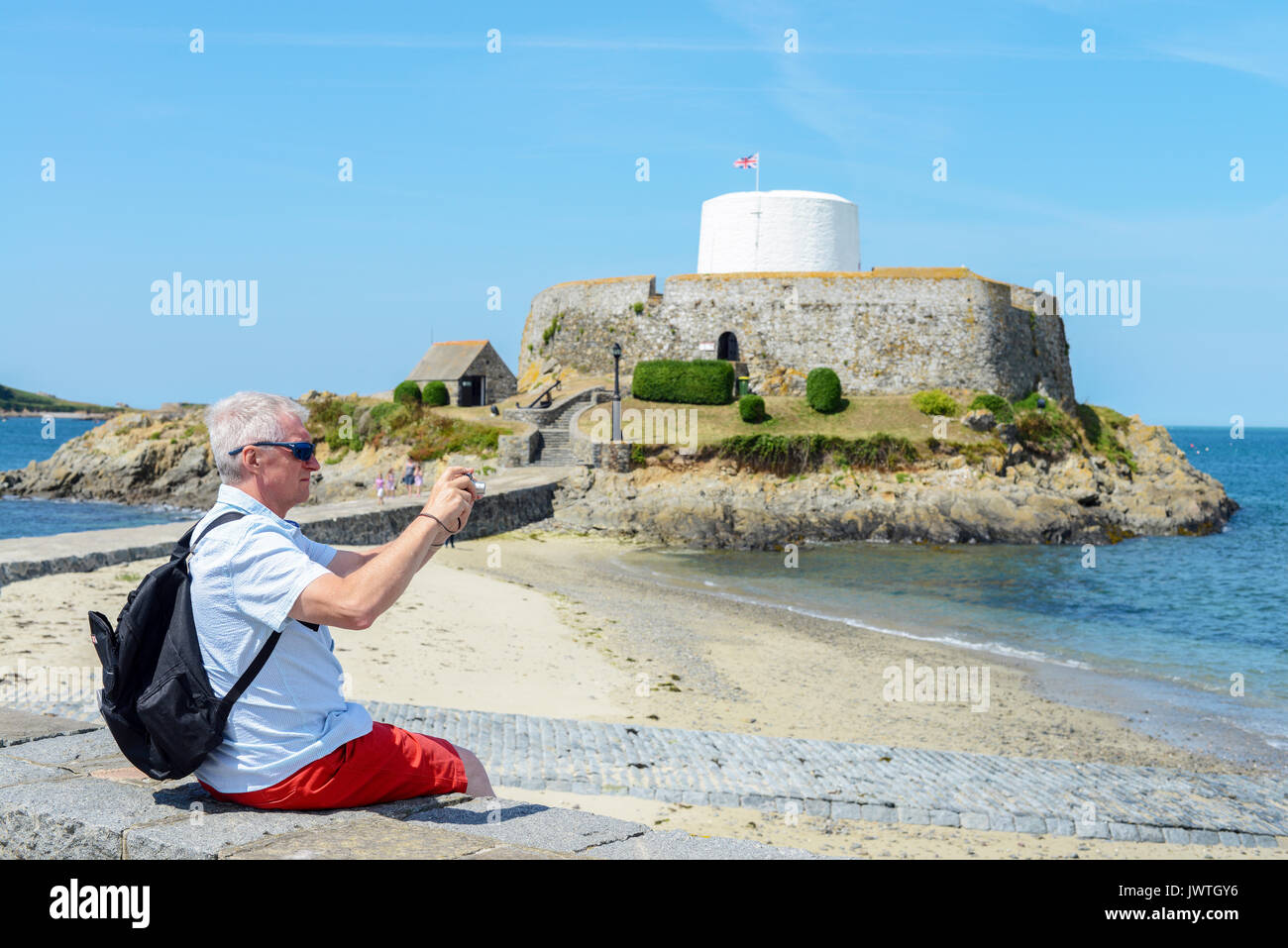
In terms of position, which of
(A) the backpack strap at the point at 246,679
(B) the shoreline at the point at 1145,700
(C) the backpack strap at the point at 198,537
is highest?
(C) the backpack strap at the point at 198,537

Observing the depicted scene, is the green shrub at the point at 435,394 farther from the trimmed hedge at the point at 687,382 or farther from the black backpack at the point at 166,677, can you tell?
the black backpack at the point at 166,677

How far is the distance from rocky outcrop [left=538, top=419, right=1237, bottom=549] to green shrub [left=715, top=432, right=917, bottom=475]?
431 millimetres

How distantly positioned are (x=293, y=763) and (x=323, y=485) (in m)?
33.3

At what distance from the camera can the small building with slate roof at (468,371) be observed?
4191 cm

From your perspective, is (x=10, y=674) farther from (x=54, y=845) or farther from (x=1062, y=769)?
(x=1062, y=769)

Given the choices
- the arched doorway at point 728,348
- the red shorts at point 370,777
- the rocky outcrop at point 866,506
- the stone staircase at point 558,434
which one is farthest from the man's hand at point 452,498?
the arched doorway at point 728,348

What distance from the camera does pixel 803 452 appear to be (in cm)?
3241

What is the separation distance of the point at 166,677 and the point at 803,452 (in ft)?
98.6

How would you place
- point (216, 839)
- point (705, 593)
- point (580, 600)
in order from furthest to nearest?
1. point (705, 593)
2. point (580, 600)
3. point (216, 839)

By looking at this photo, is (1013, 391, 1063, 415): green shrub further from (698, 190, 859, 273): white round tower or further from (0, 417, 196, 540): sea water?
A: (0, 417, 196, 540): sea water

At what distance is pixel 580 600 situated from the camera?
17.7 m

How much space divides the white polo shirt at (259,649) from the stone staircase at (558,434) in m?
29.4
